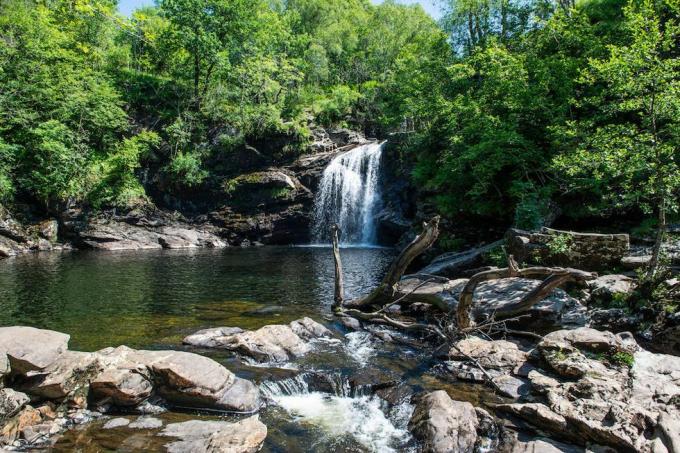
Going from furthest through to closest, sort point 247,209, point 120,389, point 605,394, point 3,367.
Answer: point 247,209
point 120,389
point 605,394
point 3,367

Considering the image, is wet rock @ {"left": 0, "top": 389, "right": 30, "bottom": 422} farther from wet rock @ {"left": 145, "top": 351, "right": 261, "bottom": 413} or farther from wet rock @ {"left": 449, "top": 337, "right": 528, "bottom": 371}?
wet rock @ {"left": 449, "top": 337, "right": 528, "bottom": 371}

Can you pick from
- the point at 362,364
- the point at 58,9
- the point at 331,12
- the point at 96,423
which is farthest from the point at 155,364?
the point at 331,12

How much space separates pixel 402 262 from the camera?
11.5 metres

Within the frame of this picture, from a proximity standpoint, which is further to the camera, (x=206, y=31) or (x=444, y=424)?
(x=206, y=31)

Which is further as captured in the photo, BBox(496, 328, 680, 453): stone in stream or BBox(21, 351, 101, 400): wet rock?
BBox(21, 351, 101, 400): wet rock

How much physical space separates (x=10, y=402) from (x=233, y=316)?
26.1 ft

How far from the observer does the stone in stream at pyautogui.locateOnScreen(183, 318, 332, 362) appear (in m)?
10.5

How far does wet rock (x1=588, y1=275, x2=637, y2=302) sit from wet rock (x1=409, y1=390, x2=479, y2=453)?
752cm

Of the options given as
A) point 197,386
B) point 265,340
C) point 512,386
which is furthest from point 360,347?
point 197,386

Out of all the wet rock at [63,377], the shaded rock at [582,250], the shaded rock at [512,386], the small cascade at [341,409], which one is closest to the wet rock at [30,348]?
the wet rock at [63,377]

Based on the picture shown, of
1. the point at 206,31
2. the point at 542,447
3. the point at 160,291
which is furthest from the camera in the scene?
the point at 206,31

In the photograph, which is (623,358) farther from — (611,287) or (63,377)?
(63,377)

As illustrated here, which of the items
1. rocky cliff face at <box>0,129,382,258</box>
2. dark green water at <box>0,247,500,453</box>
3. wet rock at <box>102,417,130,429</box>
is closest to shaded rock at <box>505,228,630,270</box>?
dark green water at <box>0,247,500,453</box>

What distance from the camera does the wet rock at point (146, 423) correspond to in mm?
6949
